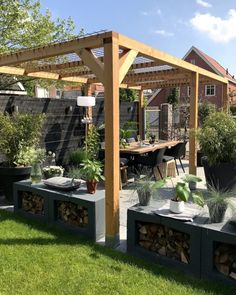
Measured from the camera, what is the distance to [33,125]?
16.8 ft

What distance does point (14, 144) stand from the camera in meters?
4.98

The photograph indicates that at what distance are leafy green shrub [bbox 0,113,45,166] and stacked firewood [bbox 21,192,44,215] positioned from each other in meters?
Answer: 0.82

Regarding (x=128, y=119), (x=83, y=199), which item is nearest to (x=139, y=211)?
(x=83, y=199)

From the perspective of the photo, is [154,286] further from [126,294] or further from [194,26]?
[194,26]

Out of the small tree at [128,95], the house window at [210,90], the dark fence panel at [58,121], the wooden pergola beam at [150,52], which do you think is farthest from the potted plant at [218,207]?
the house window at [210,90]

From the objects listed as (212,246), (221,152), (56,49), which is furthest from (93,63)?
(221,152)

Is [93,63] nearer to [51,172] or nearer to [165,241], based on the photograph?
[51,172]

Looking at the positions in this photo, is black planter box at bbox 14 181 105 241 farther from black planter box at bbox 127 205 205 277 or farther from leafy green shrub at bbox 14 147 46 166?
leafy green shrub at bbox 14 147 46 166

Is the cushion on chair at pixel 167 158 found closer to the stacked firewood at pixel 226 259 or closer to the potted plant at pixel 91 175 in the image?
the potted plant at pixel 91 175

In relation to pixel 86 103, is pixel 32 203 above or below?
below

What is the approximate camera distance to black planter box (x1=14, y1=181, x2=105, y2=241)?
139 inches

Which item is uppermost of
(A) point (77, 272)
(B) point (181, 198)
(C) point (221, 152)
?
(C) point (221, 152)

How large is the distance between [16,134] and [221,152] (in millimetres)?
3371

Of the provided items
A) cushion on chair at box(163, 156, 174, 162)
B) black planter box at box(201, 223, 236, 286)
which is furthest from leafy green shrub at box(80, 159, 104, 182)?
cushion on chair at box(163, 156, 174, 162)
